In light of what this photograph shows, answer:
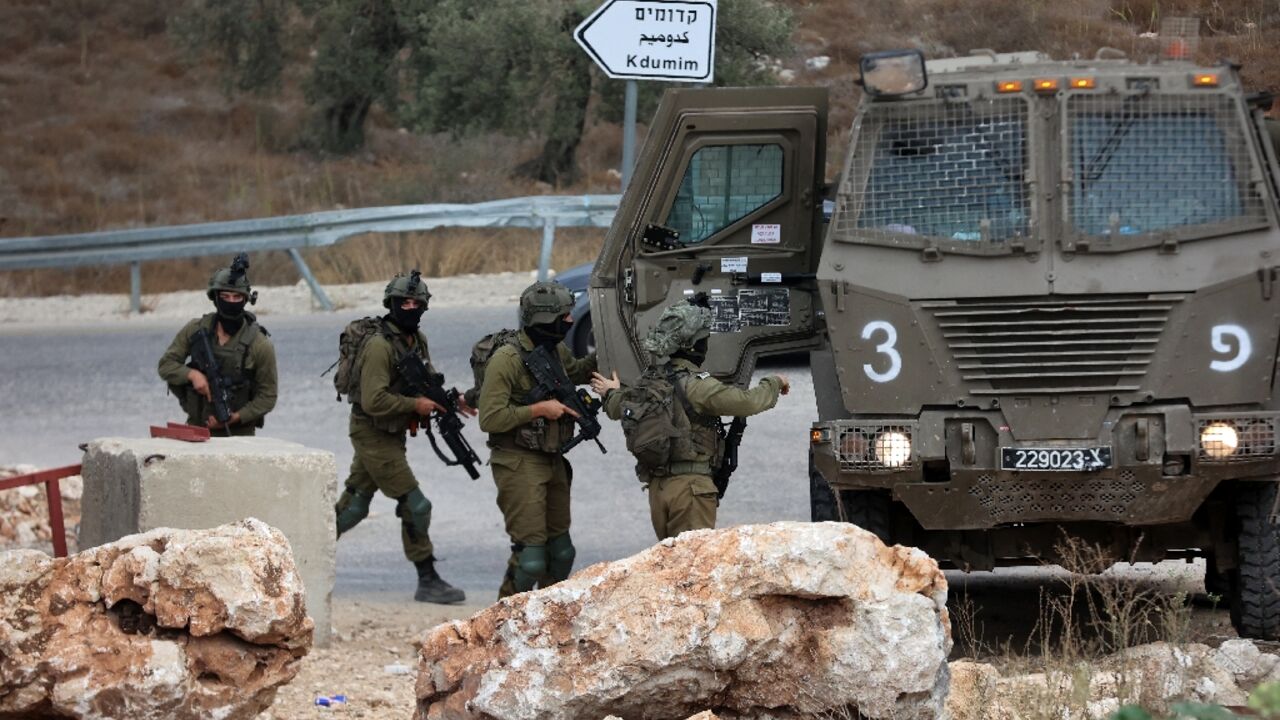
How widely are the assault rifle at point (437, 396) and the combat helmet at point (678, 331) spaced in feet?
5.37

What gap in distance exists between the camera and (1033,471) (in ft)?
23.5

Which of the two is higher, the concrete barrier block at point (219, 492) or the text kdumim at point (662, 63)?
the text kdumim at point (662, 63)

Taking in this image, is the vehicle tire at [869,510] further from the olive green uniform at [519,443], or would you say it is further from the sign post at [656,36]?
the sign post at [656,36]

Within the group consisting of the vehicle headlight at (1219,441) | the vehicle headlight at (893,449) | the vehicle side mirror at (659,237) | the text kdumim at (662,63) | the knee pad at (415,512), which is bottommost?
the knee pad at (415,512)

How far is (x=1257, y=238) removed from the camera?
288 inches

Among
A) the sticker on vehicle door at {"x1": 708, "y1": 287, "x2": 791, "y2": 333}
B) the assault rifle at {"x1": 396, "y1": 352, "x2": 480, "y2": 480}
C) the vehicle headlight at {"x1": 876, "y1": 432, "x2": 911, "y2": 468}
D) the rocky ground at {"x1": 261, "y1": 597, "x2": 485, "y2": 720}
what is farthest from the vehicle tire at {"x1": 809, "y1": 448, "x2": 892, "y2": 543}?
the assault rifle at {"x1": 396, "y1": 352, "x2": 480, "y2": 480}

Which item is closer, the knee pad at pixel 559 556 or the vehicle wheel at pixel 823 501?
the vehicle wheel at pixel 823 501

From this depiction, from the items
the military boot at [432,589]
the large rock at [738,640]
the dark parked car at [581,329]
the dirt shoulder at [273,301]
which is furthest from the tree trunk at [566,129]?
the large rock at [738,640]

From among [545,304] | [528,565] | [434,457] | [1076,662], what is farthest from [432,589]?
[1076,662]

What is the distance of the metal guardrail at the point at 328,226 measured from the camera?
15.4 meters

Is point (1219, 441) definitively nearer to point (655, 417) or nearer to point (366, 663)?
point (655, 417)

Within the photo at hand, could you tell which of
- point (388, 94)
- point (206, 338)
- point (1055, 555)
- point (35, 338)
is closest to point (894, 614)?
point (1055, 555)

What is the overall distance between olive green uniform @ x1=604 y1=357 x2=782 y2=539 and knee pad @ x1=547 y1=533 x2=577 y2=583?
0.84 metres

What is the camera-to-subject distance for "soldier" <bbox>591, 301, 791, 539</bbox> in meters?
7.54
